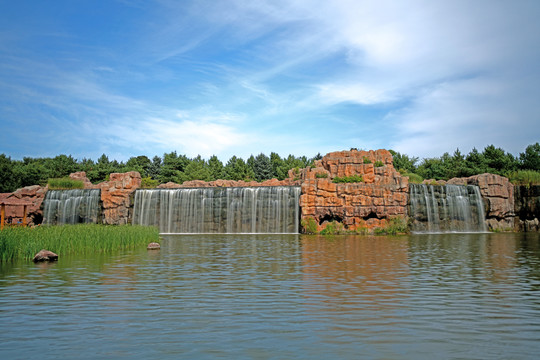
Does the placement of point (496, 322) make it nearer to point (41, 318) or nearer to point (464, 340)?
point (464, 340)

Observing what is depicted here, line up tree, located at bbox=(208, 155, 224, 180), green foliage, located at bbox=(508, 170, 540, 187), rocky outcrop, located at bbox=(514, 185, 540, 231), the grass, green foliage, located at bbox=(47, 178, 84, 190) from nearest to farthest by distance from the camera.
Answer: the grass < rocky outcrop, located at bbox=(514, 185, 540, 231) < green foliage, located at bbox=(508, 170, 540, 187) < green foliage, located at bbox=(47, 178, 84, 190) < tree, located at bbox=(208, 155, 224, 180)

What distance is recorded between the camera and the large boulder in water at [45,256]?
18.5 m

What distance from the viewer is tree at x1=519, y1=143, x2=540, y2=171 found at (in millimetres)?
54188

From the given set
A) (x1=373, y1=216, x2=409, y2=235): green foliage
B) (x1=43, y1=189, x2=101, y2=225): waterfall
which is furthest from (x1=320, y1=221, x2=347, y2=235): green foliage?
(x1=43, y1=189, x2=101, y2=225): waterfall

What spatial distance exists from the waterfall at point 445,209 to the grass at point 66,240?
996 inches

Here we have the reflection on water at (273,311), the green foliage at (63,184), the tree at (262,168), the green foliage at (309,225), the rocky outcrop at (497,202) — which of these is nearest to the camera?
the reflection on water at (273,311)

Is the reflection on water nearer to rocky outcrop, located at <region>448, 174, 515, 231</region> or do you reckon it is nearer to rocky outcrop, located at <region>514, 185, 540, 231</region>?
rocky outcrop, located at <region>448, 174, 515, 231</region>

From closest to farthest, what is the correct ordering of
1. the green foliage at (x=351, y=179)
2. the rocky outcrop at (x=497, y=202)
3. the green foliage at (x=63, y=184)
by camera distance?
the green foliage at (x=351, y=179) → the rocky outcrop at (x=497, y=202) → the green foliage at (x=63, y=184)

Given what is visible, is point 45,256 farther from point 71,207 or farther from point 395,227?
point 395,227

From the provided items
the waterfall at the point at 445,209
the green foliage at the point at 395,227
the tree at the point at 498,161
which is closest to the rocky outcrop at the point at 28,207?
the green foliage at the point at 395,227

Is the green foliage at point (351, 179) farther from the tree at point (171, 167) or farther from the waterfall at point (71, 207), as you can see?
the tree at point (171, 167)

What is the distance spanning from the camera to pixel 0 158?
205 feet

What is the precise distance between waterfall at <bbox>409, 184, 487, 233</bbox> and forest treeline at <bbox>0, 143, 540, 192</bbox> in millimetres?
8014

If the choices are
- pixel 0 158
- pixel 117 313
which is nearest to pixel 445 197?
pixel 117 313
